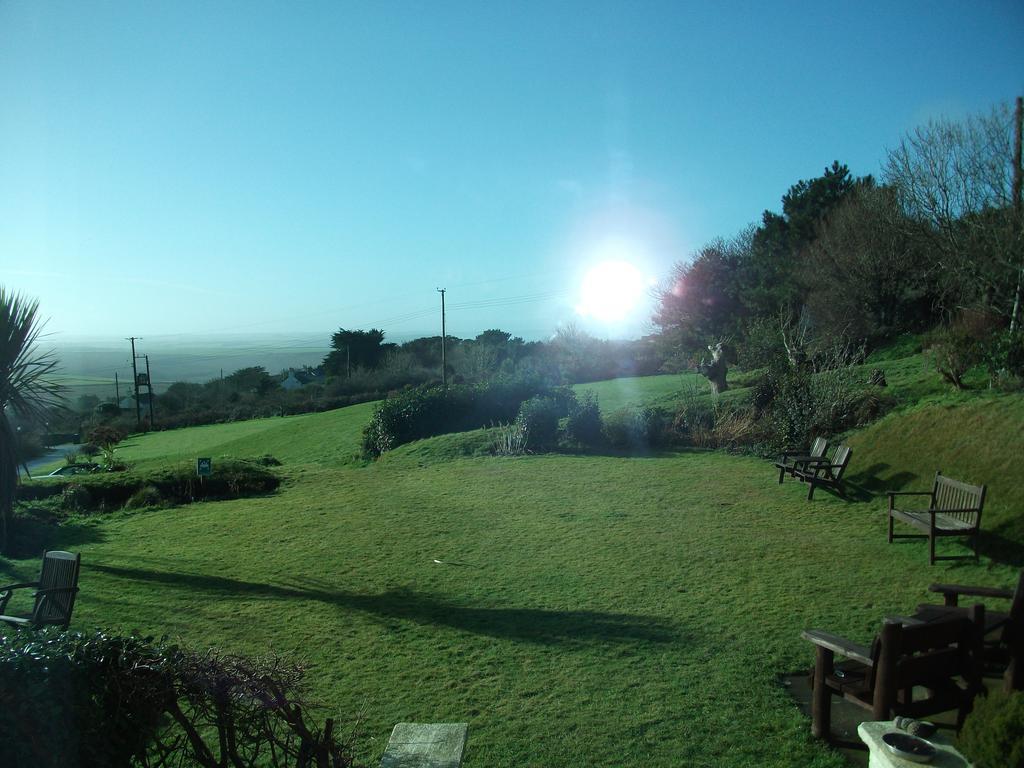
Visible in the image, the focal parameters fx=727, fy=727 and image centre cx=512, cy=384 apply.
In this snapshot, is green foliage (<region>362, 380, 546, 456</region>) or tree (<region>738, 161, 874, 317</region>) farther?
tree (<region>738, 161, 874, 317</region>)

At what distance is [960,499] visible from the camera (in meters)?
8.73

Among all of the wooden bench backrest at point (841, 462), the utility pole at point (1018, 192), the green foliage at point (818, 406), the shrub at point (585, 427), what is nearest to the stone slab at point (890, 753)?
the wooden bench backrest at point (841, 462)

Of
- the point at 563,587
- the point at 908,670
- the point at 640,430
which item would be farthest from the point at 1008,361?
the point at 908,670

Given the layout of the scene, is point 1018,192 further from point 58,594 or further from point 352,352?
point 352,352

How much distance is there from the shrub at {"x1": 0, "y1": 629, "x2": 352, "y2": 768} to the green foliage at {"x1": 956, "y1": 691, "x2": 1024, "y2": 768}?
2.62m

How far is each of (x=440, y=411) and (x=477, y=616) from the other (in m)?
15.8

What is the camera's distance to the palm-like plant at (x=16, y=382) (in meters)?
9.80

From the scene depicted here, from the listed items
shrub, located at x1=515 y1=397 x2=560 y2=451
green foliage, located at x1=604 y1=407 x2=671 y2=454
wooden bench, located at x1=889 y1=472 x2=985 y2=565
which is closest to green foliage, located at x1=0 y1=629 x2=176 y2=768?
wooden bench, located at x1=889 y1=472 x2=985 y2=565

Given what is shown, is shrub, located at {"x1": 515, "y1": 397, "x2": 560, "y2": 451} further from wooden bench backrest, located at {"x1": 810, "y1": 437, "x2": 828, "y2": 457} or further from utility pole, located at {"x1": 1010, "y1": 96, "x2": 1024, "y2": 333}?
utility pole, located at {"x1": 1010, "y1": 96, "x2": 1024, "y2": 333}

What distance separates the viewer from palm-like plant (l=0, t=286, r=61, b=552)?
386 inches

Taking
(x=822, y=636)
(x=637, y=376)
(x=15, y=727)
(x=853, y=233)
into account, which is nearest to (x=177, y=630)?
(x=15, y=727)

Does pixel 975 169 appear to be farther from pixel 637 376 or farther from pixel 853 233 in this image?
pixel 637 376

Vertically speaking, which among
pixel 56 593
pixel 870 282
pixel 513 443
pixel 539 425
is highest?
pixel 870 282

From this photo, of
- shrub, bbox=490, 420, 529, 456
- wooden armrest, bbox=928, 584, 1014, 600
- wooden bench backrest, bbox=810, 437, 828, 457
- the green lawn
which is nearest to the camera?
the green lawn
